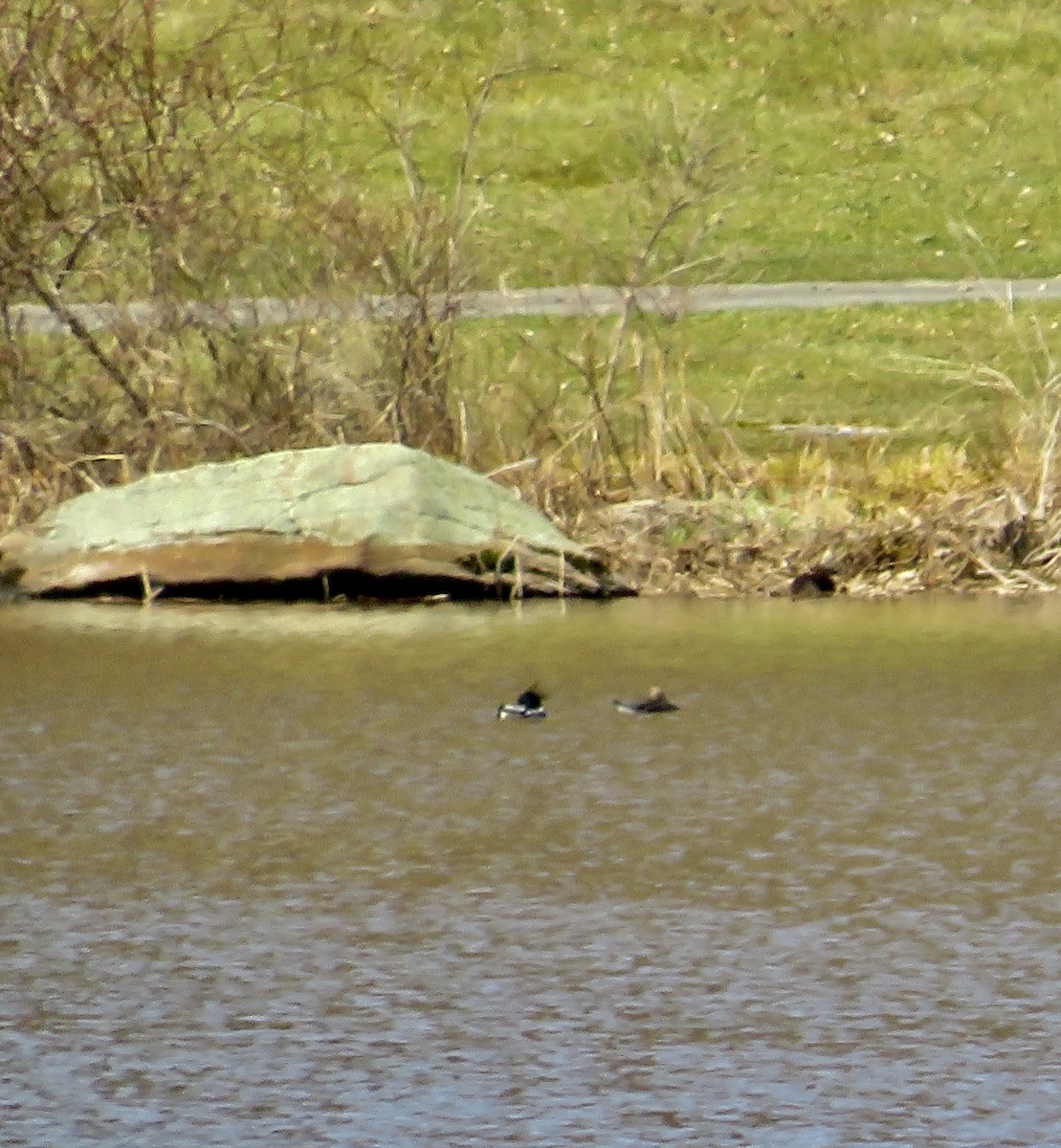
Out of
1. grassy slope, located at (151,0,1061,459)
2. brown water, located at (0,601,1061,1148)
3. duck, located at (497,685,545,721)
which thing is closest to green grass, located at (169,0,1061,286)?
grassy slope, located at (151,0,1061,459)

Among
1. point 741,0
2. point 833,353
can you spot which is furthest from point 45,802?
point 741,0

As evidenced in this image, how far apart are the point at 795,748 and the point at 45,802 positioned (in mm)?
2407

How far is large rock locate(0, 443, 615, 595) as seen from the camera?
540 inches

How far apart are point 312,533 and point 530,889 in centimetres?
616

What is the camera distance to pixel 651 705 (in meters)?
10.4

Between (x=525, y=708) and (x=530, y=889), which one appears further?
(x=525, y=708)

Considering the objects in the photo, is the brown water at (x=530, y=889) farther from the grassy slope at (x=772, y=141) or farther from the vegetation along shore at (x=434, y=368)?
the grassy slope at (x=772, y=141)

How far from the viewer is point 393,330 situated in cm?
1546

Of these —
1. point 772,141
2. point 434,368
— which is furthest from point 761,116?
point 434,368

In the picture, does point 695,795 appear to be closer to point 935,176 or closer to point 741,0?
point 935,176

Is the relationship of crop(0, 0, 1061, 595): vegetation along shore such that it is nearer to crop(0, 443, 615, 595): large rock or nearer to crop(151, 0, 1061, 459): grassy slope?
crop(151, 0, 1061, 459): grassy slope

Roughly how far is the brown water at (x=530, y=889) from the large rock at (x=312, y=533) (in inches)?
44.3

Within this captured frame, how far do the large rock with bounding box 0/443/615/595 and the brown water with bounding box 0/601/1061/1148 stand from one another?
1126 millimetres

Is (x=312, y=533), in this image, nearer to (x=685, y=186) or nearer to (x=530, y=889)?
(x=685, y=186)
